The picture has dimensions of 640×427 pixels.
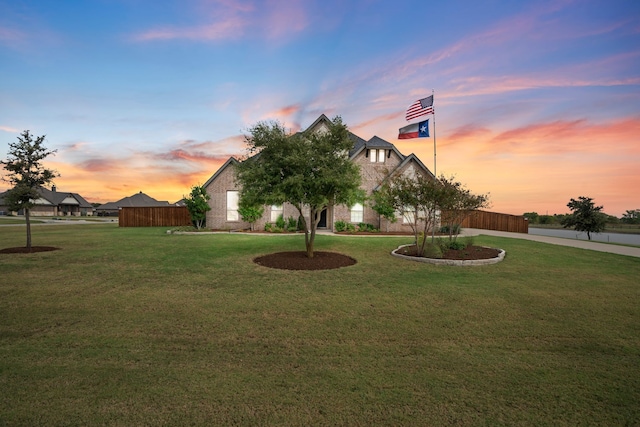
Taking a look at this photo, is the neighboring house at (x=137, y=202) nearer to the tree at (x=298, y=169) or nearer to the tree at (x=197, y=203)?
the tree at (x=197, y=203)

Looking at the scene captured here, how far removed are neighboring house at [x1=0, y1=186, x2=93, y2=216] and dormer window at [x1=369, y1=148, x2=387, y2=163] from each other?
8460cm

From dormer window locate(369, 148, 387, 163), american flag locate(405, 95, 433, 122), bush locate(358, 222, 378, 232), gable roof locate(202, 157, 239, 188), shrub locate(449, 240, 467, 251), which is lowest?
shrub locate(449, 240, 467, 251)

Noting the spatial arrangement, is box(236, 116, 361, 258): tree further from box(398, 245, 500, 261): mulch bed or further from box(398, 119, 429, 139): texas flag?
box(398, 119, 429, 139): texas flag

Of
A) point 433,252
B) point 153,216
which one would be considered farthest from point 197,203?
point 433,252

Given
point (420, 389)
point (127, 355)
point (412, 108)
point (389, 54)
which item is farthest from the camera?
point (412, 108)

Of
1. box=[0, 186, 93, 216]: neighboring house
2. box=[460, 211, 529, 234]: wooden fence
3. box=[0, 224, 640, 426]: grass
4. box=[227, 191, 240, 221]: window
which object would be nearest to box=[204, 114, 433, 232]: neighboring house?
box=[227, 191, 240, 221]: window

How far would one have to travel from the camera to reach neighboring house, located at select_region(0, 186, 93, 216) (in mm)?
75494

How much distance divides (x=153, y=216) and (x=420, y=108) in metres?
30.7

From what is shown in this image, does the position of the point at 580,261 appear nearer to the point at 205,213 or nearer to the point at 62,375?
the point at 62,375

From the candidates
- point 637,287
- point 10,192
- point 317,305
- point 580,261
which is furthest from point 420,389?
point 10,192

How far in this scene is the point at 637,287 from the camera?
889cm

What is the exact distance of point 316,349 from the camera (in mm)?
4805

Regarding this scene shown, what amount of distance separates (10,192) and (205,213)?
13.0m

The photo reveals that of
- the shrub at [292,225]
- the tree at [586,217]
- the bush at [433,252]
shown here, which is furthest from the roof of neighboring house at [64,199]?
the tree at [586,217]
